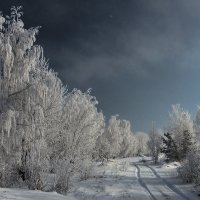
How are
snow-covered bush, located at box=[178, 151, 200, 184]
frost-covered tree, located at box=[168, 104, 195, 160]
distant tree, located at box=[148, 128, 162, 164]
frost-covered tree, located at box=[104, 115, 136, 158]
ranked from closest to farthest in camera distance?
snow-covered bush, located at box=[178, 151, 200, 184] < frost-covered tree, located at box=[168, 104, 195, 160] < distant tree, located at box=[148, 128, 162, 164] < frost-covered tree, located at box=[104, 115, 136, 158]

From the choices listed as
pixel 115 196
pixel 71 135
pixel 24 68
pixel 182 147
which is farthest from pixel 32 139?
pixel 182 147

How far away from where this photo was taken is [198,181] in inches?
1113

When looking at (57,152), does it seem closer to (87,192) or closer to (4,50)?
(87,192)

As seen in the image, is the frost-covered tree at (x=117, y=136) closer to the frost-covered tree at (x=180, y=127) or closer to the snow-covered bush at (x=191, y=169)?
the frost-covered tree at (x=180, y=127)

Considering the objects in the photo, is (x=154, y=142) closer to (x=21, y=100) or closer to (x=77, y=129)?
(x=77, y=129)

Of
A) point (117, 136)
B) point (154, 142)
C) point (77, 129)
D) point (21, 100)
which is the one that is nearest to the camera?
point (21, 100)

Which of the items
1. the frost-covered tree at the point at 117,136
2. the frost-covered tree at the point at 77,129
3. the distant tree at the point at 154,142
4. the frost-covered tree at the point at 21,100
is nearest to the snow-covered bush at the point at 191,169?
→ the frost-covered tree at the point at 77,129

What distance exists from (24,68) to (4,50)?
1290mm

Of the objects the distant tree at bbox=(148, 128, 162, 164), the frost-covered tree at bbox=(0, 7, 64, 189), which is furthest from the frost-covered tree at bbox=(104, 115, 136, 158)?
the frost-covered tree at bbox=(0, 7, 64, 189)

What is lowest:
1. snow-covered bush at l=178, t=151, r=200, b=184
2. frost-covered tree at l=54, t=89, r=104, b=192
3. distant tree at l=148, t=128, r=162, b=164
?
snow-covered bush at l=178, t=151, r=200, b=184

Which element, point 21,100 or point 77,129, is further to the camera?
point 77,129

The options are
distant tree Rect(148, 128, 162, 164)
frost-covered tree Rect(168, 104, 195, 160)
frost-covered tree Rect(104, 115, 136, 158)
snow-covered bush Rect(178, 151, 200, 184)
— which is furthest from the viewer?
frost-covered tree Rect(104, 115, 136, 158)

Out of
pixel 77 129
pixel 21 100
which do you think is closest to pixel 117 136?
pixel 77 129

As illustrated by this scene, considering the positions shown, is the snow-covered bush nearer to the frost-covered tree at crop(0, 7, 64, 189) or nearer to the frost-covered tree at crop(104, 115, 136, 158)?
the frost-covered tree at crop(0, 7, 64, 189)
